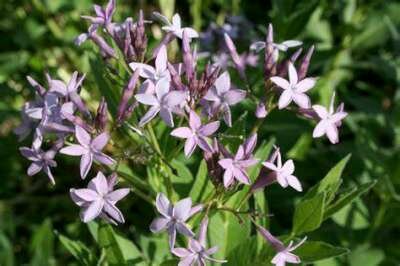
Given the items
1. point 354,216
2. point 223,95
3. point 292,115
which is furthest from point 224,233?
point 292,115

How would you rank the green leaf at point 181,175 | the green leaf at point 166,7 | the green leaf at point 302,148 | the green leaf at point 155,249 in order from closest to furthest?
the green leaf at point 181,175, the green leaf at point 155,249, the green leaf at point 302,148, the green leaf at point 166,7

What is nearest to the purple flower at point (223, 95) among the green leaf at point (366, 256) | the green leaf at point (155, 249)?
the green leaf at point (155, 249)

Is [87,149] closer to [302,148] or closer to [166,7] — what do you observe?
[302,148]

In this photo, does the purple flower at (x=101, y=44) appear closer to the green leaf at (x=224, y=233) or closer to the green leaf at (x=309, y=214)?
the green leaf at (x=224, y=233)

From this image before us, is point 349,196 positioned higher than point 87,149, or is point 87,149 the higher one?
point 87,149

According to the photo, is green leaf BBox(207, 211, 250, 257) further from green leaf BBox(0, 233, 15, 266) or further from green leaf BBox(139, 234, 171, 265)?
green leaf BBox(0, 233, 15, 266)

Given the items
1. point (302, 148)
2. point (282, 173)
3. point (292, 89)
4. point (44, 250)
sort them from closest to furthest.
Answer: point (282, 173) → point (292, 89) → point (44, 250) → point (302, 148)

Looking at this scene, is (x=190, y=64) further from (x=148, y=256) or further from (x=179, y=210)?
(x=148, y=256)
